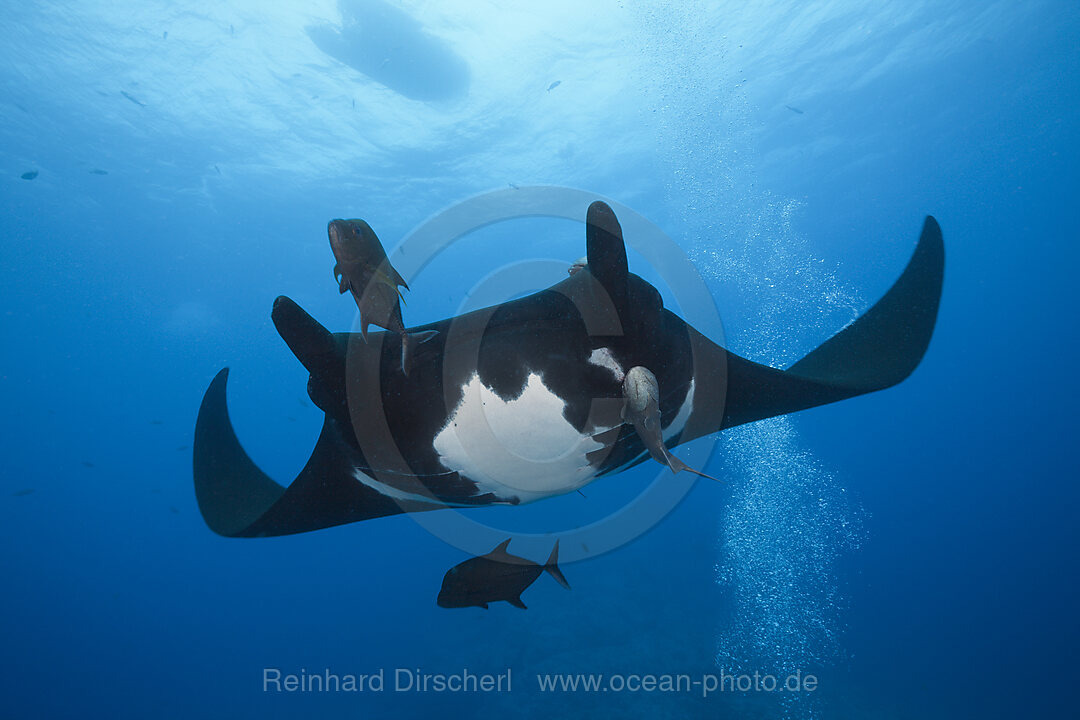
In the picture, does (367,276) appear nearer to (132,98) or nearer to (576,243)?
(132,98)

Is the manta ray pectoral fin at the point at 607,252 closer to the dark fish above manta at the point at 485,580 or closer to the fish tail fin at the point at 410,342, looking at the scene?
the fish tail fin at the point at 410,342

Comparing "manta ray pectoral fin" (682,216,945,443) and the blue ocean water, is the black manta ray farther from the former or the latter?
the blue ocean water

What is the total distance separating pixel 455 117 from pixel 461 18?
13.4 feet

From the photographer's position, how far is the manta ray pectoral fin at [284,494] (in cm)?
245

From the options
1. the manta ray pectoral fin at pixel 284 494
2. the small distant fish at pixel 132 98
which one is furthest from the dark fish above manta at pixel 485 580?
the small distant fish at pixel 132 98

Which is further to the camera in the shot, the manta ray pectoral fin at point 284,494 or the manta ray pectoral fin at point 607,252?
the manta ray pectoral fin at point 284,494

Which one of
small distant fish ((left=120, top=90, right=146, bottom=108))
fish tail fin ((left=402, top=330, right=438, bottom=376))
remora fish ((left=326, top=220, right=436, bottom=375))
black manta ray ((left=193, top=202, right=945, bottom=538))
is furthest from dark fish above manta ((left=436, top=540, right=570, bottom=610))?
small distant fish ((left=120, top=90, right=146, bottom=108))

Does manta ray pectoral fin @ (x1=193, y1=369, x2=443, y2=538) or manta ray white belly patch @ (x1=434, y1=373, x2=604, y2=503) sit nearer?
manta ray white belly patch @ (x1=434, y1=373, x2=604, y2=503)

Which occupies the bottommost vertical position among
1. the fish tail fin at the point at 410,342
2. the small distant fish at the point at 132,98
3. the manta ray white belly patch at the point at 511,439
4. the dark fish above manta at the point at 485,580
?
the dark fish above manta at the point at 485,580

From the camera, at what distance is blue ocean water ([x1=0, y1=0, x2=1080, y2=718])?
1543cm

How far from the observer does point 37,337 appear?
122 ft

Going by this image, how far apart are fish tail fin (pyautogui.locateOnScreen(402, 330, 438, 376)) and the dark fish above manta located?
7.84 ft

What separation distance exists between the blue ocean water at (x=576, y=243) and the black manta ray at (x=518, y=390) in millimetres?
4024

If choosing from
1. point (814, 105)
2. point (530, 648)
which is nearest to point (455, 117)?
point (814, 105)
